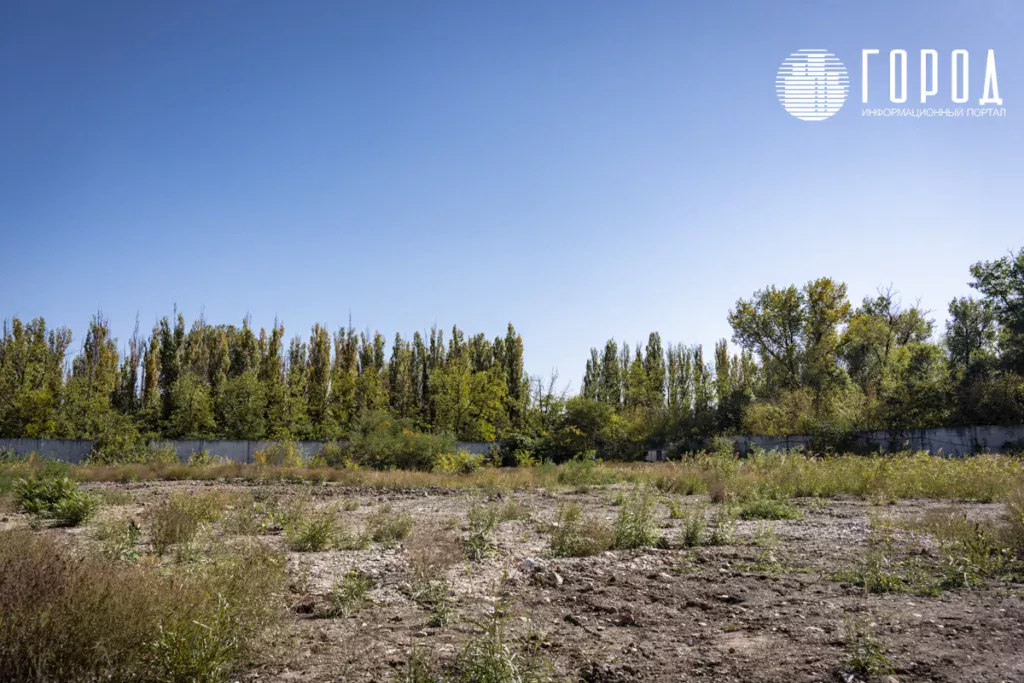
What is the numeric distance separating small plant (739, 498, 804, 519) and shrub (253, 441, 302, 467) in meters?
19.9

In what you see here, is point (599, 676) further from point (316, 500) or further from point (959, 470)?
point (959, 470)

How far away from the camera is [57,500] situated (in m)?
11.6

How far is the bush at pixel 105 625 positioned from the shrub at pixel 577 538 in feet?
15.4

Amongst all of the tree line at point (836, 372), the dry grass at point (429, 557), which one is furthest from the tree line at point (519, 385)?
the dry grass at point (429, 557)

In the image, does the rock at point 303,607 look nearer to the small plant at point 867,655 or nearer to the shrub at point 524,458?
the small plant at point 867,655

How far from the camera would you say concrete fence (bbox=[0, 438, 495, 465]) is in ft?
92.7

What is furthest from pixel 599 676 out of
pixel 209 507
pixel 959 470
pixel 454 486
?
pixel 454 486

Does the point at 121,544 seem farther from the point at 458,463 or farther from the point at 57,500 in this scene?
the point at 458,463

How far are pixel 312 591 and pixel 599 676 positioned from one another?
319 centimetres

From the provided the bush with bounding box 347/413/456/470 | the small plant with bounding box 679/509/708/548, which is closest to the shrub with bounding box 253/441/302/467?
the bush with bounding box 347/413/456/470

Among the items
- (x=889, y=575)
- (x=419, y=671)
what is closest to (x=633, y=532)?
(x=889, y=575)

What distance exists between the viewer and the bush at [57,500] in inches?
413

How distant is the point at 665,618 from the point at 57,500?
11261 millimetres

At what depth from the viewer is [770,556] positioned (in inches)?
297
